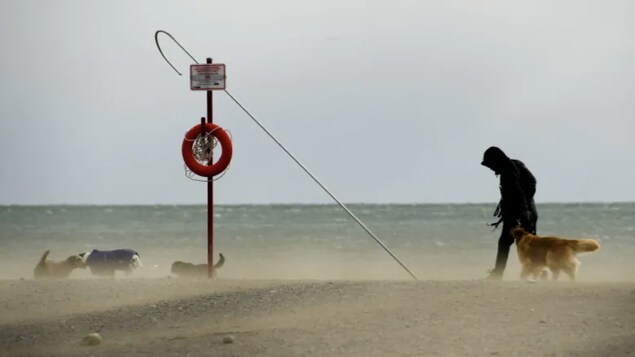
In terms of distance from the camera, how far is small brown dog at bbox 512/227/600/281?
1109 cm

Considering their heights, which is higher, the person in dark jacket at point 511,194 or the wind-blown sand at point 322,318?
the person in dark jacket at point 511,194

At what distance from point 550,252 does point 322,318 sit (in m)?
2.72

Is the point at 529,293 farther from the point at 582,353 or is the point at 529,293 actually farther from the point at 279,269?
the point at 279,269

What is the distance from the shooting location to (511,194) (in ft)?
38.8

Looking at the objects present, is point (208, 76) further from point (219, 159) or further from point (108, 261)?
point (108, 261)

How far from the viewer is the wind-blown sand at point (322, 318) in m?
8.75

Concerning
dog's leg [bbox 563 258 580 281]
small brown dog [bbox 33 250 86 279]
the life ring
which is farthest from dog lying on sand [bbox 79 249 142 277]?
dog's leg [bbox 563 258 580 281]

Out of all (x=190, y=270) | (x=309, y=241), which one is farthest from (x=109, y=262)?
(x=309, y=241)

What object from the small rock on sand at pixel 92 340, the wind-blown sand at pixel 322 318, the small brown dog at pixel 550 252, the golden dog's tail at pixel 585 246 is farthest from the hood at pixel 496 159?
the small rock on sand at pixel 92 340

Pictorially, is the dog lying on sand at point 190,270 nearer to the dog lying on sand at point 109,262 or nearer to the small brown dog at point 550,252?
the dog lying on sand at point 109,262

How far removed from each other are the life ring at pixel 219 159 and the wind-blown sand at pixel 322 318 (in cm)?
146

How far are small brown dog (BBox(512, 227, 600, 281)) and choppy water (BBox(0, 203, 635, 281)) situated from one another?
19.9ft

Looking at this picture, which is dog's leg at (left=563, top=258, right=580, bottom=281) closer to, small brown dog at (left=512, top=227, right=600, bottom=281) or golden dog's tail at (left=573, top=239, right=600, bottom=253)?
small brown dog at (left=512, top=227, right=600, bottom=281)

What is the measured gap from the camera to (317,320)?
959 cm
